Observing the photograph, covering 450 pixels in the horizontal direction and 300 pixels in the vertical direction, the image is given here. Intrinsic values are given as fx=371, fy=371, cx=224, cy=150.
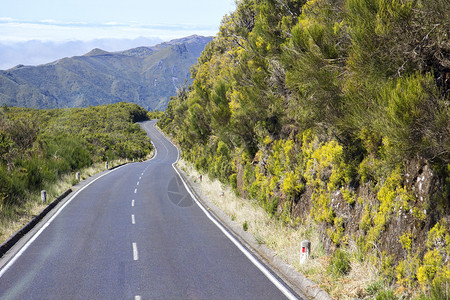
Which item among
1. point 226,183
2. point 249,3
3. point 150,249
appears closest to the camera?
point 150,249

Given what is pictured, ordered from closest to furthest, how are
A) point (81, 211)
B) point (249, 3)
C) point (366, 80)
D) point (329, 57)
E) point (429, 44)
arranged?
point (429, 44)
point (366, 80)
point (329, 57)
point (81, 211)
point (249, 3)

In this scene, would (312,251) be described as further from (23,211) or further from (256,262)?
(23,211)

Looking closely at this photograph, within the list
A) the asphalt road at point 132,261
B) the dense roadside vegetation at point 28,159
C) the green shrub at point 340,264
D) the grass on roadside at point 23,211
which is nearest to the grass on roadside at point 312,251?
the green shrub at point 340,264

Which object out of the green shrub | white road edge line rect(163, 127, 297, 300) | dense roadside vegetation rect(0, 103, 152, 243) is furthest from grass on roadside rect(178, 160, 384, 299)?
dense roadside vegetation rect(0, 103, 152, 243)

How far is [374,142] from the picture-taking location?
6.60 m

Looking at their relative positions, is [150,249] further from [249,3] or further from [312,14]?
[249,3]

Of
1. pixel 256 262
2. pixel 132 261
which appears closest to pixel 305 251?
pixel 256 262

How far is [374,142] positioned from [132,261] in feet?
19.8

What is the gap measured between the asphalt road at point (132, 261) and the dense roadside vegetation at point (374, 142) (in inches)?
72.3

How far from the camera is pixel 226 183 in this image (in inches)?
705

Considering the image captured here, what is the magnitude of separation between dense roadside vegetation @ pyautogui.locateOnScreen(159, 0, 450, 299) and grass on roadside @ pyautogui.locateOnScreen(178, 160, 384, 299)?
98mm

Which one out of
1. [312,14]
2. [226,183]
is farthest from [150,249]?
[226,183]

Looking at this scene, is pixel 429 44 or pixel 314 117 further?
pixel 314 117

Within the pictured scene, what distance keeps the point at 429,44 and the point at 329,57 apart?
2.10 m
